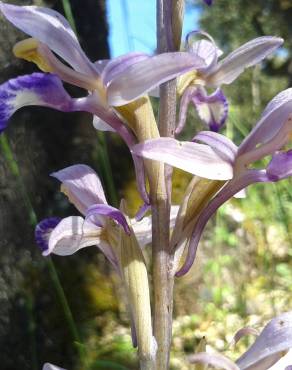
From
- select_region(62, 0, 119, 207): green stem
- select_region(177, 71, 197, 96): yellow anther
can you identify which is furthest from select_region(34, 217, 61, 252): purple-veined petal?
select_region(62, 0, 119, 207): green stem

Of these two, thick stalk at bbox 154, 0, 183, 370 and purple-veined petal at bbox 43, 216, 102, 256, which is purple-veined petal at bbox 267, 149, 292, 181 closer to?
thick stalk at bbox 154, 0, 183, 370

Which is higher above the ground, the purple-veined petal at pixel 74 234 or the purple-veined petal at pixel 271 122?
the purple-veined petal at pixel 271 122

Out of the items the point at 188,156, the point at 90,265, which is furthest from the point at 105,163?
the point at 188,156

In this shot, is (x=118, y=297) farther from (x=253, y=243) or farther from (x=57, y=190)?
(x=253, y=243)

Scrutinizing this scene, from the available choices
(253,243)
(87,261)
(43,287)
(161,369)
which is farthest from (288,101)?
(253,243)

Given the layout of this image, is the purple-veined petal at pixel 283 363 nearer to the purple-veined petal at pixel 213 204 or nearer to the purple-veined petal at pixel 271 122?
the purple-veined petal at pixel 213 204

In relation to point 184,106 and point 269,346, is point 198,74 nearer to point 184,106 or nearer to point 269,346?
point 184,106

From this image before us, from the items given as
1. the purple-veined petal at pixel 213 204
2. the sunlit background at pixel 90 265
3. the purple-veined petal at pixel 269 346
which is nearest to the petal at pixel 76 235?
the purple-veined petal at pixel 213 204

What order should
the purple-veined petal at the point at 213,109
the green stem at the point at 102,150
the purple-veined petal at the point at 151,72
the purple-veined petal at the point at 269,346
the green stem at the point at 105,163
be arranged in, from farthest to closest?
the green stem at the point at 105,163 → the green stem at the point at 102,150 → the purple-veined petal at the point at 213,109 → the purple-veined petal at the point at 269,346 → the purple-veined petal at the point at 151,72
